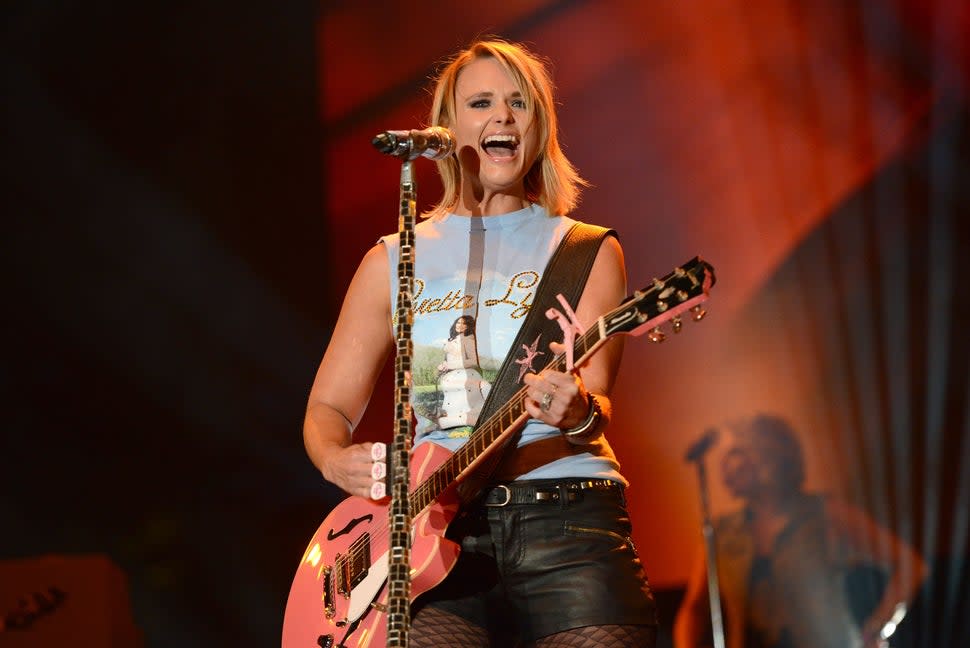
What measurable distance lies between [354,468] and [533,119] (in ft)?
3.08

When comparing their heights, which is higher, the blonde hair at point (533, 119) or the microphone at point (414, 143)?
the blonde hair at point (533, 119)

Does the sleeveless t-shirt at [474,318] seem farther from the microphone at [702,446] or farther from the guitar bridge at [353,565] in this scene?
the microphone at [702,446]

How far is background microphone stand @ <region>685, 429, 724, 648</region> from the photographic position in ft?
14.0

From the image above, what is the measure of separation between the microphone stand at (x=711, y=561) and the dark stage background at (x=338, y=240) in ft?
0.19

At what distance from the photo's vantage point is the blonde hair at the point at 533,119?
2.62 metres

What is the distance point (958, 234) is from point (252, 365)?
2832 mm

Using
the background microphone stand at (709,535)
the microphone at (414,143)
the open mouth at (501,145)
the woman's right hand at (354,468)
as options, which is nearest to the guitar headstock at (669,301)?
the microphone at (414,143)

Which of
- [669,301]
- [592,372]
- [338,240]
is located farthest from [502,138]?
[338,240]

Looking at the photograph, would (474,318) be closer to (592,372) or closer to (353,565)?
(592,372)

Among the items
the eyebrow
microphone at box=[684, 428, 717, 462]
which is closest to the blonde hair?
the eyebrow

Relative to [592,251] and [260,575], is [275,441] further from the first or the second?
[592,251]

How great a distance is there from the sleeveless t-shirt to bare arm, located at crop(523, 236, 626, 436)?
0.37 feet

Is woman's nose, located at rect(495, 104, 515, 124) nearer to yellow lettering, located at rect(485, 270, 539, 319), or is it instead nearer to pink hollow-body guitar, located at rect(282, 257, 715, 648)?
yellow lettering, located at rect(485, 270, 539, 319)

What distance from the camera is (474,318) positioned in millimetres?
2422
